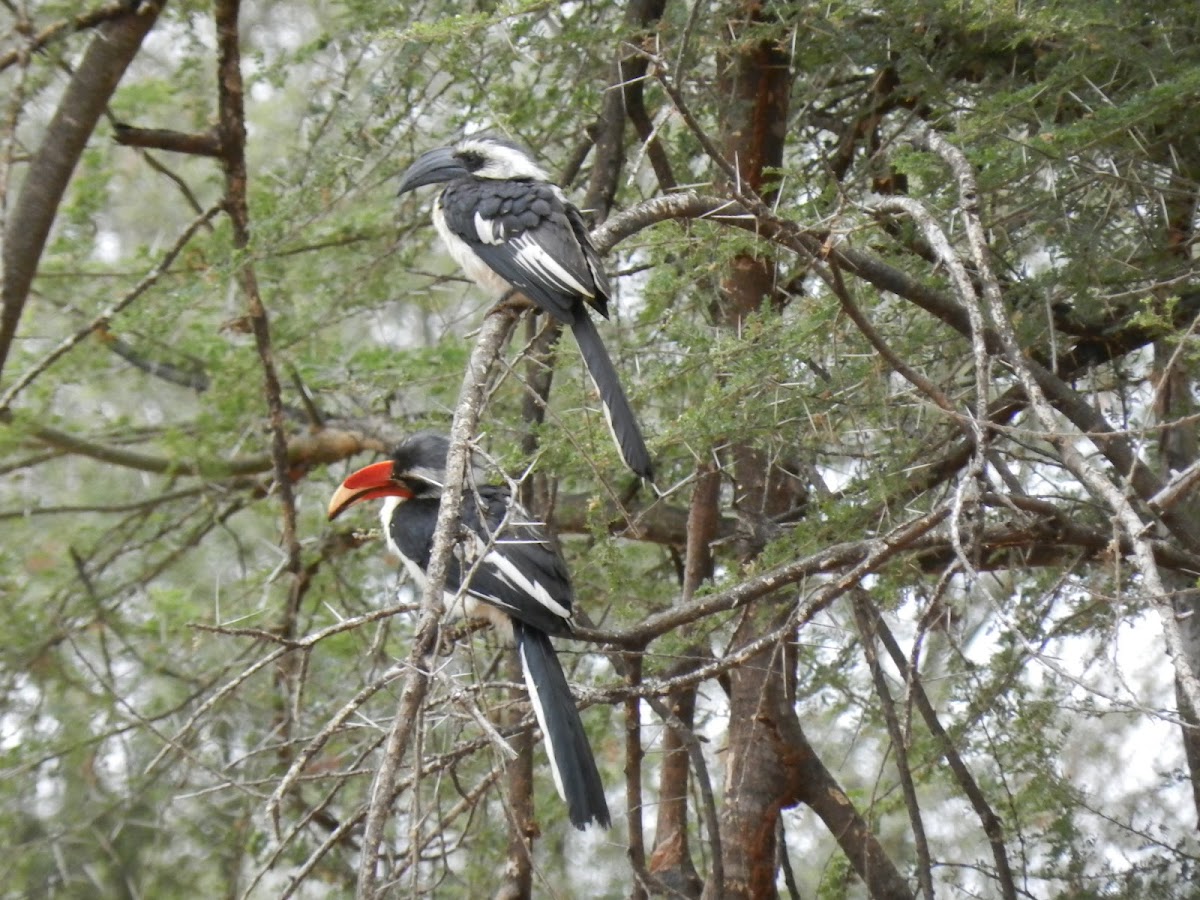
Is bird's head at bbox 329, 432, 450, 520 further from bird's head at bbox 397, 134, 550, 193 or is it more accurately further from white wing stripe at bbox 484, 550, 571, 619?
bird's head at bbox 397, 134, 550, 193

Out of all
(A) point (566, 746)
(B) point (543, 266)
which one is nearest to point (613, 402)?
(B) point (543, 266)

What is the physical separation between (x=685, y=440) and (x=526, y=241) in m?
0.66

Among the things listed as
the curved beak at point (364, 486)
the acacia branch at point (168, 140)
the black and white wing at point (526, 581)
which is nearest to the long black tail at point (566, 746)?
the black and white wing at point (526, 581)

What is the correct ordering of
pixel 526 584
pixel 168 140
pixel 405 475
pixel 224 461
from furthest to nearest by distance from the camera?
pixel 224 461, pixel 168 140, pixel 405 475, pixel 526 584

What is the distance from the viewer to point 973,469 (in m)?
2.25

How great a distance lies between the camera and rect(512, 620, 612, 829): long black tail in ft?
9.96

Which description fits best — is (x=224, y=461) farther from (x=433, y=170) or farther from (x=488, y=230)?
(x=488, y=230)

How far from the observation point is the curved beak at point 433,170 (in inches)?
163

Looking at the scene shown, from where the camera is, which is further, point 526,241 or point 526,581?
point 526,241

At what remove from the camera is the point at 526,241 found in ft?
11.8

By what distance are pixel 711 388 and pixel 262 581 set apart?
2.28 meters

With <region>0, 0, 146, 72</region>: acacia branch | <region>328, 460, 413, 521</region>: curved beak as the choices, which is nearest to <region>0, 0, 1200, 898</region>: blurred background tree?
<region>0, 0, 146, 72</region>: acacia branch

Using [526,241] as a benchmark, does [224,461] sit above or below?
above

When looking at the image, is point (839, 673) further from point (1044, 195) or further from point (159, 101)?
point (159, 101)
